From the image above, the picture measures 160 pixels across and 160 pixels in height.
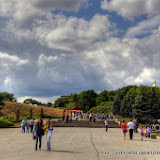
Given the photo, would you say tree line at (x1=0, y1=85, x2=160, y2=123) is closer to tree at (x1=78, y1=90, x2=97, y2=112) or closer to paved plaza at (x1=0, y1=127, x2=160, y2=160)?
tree at (x1=78, y1=90, x2=97, y2=112)

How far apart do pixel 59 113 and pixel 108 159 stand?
60224 mm

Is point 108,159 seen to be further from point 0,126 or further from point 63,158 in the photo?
point 0,126

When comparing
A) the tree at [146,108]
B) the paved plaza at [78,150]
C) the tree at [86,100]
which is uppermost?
the tree at [86,100]

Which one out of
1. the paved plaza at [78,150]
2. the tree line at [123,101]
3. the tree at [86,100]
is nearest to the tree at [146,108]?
the tree line at [123,101]

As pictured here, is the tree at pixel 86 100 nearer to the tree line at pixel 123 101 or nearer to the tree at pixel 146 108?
the tree line at pixel 123 101

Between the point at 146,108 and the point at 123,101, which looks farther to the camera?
the point at 123,101

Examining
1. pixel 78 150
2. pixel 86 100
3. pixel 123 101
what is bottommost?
pixel 78 150

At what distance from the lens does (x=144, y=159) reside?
9.85 metres

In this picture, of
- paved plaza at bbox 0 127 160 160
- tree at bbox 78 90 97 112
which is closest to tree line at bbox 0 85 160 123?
tree at bbox 78 90 97 112

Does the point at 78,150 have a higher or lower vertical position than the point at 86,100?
lower

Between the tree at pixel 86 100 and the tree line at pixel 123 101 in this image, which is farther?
the tree at pixel 86 100

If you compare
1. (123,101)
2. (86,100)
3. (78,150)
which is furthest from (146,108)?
(86,100)

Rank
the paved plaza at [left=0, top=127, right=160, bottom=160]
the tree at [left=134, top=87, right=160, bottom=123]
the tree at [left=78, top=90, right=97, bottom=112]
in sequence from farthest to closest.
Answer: the tree at [left=78, top=90, right=97, bottom=112] → the tree at [left=134, top=87, right=160, bottom=123] → the paved plaza at [left=0, top=127, right=160, bottom=160]

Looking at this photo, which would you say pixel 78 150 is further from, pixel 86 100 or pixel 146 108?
pixel 86 100
